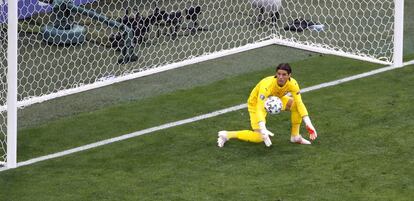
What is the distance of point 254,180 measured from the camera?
11.4 m

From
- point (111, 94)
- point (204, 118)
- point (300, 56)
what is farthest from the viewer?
point (300, 56)

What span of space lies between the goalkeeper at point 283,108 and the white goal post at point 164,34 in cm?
291

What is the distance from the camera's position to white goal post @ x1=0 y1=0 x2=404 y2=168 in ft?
48.9

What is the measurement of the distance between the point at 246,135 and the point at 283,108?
48 cm

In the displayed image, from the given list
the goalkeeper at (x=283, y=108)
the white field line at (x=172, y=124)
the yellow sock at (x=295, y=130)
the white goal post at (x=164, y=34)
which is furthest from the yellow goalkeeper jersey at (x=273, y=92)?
the white goal post at (x=164, y=34)

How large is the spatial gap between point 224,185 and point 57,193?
61.4 inches

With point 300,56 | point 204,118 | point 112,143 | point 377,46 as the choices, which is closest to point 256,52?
point 300,56

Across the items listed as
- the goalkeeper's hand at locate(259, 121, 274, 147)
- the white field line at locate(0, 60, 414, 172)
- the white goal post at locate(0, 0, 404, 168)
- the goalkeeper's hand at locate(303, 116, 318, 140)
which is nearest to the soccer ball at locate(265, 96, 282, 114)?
the goalkeeper's hand at locate(259, 121, 274, 147)

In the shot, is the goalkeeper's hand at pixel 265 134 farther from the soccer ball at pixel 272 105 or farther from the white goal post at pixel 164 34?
the white goal post at pixel 164 34

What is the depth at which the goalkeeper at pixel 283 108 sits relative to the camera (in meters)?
12.0

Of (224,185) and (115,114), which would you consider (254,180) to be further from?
A: (115,114)

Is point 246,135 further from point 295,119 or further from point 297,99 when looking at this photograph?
point 297,99

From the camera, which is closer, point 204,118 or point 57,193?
point 57,193

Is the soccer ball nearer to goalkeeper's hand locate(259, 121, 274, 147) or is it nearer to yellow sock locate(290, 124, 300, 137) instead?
goalkeeper's hand locate(259, 121, 274, 147)
